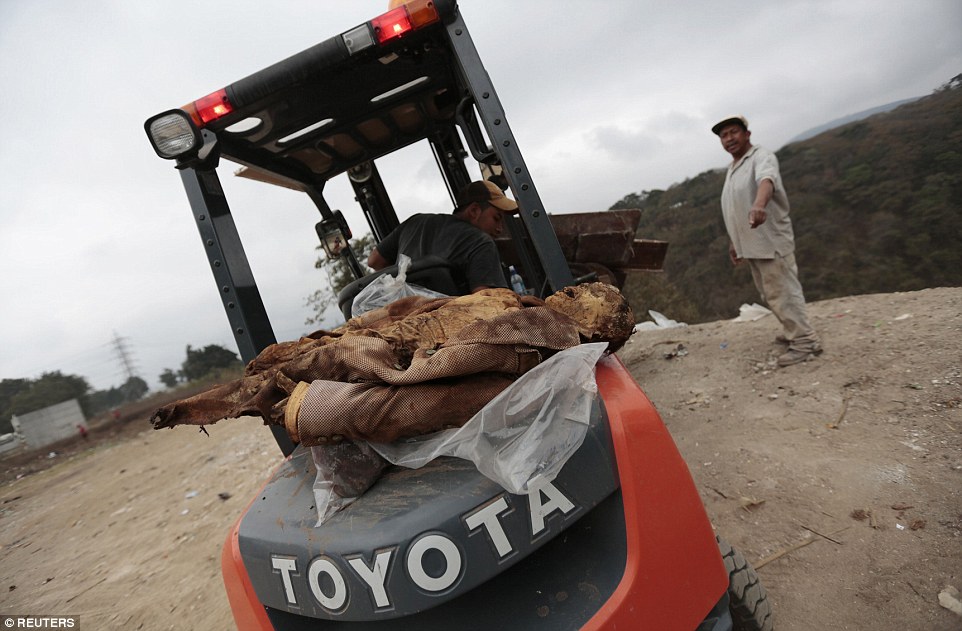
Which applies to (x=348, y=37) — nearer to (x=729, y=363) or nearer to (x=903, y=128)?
(x=729, y=363)

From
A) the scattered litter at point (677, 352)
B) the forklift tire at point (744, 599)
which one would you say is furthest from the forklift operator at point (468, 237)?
the scattered litter at point (677, 352)

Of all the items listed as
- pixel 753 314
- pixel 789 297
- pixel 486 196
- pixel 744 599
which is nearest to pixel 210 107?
pixel 486 196

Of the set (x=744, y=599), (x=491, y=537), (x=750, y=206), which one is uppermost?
(x=750, y=206)

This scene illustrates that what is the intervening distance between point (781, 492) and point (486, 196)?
6.68 feet

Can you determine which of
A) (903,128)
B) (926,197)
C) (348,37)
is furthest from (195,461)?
(903,128)

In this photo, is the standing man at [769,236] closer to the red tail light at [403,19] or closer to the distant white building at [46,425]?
the red tail light at [403,19]

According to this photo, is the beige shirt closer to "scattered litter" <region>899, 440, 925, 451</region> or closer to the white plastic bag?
"scattered litter" <region>899, 440, 925, 451</region>

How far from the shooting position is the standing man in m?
3.50

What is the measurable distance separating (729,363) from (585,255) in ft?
5.43

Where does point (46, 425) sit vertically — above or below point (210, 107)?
above

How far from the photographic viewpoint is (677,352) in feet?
15.4

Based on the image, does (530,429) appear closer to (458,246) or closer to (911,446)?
(458,246)

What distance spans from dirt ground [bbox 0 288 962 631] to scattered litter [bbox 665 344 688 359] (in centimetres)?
2

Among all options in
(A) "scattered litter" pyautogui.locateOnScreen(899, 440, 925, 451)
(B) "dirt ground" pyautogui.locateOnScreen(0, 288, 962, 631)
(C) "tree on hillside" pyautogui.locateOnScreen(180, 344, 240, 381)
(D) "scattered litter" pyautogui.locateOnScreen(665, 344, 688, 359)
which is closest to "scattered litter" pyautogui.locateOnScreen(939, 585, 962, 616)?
(B) "dirt ground" pyautogui.locateOnScreen(0, 288, 962, 631)
